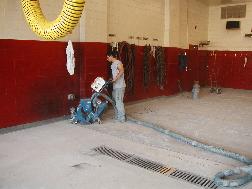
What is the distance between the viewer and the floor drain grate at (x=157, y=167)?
355 centimetres

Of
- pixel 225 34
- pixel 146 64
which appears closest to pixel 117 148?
pixel 146 64

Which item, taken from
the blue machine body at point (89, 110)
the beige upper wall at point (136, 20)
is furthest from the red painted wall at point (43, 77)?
the beige upper wall at point (136, 20)

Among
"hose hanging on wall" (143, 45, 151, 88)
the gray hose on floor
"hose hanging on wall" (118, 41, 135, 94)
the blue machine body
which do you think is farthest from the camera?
"hose hanging on wall" (143, 45, 151, 88)

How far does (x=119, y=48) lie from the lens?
7.75m

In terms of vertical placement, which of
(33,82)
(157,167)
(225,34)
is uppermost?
(225,34)

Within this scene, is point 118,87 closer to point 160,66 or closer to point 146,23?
point 160,66

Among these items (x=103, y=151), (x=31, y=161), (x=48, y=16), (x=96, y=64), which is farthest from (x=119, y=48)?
(x=31, y=161)

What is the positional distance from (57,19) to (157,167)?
2.44 meters

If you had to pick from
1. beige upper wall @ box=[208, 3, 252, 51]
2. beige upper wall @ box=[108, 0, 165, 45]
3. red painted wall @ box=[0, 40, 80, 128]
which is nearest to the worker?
red painted wall @ box=[0, 40, 80, 128]

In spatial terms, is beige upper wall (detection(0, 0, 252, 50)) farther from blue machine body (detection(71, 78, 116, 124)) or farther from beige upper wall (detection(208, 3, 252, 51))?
blue machine body (detection(71, 78, 116, 124))

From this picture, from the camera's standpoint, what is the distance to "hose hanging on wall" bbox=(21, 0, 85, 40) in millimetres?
2219

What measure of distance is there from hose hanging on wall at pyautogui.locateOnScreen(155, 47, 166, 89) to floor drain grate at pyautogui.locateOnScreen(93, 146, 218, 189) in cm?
507

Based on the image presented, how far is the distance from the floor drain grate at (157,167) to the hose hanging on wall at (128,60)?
3.69 metres

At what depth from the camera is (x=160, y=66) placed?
30.6ft
